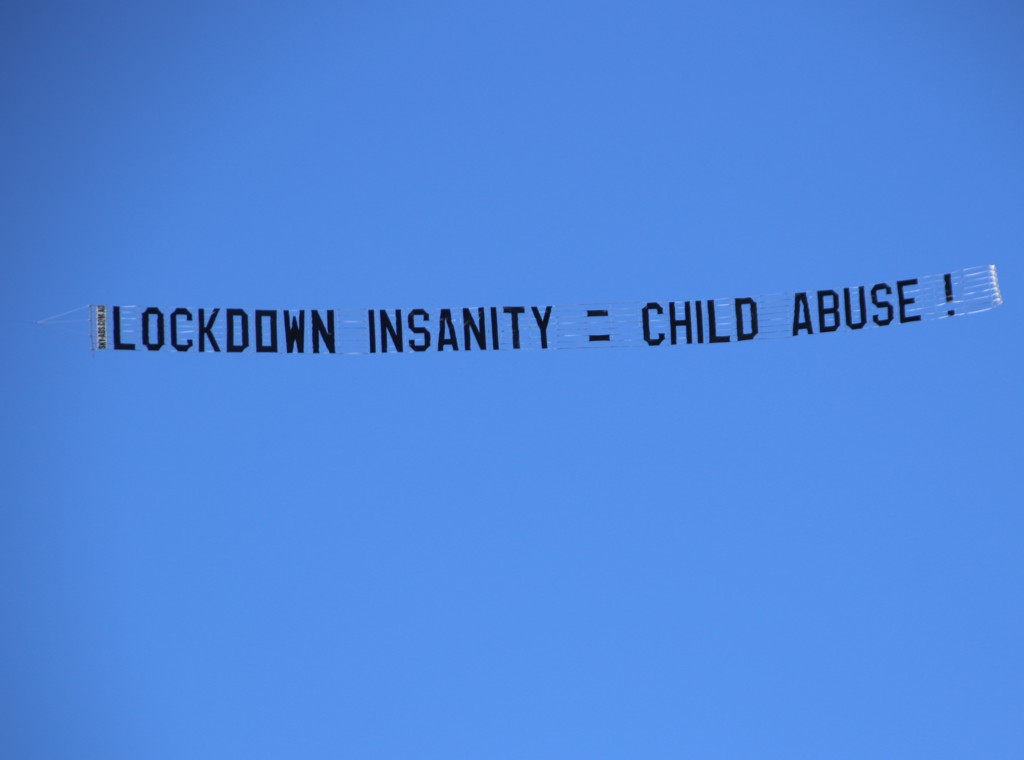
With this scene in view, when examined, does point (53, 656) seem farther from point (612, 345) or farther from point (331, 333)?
point (612, 345)

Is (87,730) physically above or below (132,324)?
below

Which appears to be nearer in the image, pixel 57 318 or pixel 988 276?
pixel 988 276

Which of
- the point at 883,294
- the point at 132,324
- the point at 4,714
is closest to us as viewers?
the point at 132,324

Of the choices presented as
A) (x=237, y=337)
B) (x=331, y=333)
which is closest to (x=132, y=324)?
(x=237, y=337)

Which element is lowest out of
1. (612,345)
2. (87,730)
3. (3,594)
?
(87,730)

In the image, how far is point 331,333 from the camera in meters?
8.37

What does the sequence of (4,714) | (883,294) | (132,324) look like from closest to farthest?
(132,324)
(883,294)
(4,714)

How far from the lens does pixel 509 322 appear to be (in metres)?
8.60

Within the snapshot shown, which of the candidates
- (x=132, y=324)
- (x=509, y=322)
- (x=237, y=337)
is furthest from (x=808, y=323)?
(x=132, y=324)

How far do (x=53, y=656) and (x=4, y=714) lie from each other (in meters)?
0.53

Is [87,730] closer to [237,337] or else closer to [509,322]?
[237,337]

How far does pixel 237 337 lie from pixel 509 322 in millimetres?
1690

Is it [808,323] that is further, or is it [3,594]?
[3,594]

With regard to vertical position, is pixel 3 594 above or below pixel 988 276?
below
